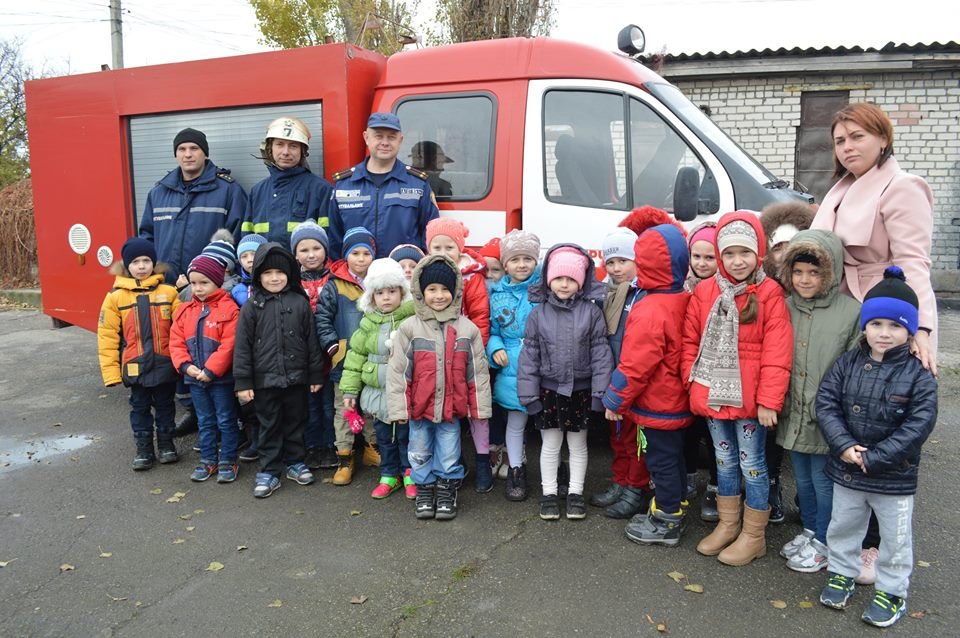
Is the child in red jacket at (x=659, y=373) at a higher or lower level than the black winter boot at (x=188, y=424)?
higher

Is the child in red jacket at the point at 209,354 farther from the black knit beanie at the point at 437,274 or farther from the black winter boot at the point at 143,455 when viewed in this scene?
the black knit beanie at the point at 437,274

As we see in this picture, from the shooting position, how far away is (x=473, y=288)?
4.09m

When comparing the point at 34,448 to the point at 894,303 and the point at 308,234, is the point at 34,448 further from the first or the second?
the point at 894,303

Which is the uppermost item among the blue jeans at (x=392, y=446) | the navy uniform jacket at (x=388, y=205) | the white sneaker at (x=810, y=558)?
the navy uniform jacket at (x=388, y=205)

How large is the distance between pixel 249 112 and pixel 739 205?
3.55 metres

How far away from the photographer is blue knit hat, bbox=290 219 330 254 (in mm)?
4387

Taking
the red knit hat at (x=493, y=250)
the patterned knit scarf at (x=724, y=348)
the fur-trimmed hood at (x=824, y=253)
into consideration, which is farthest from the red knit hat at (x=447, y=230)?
the fur-trimmed hood at (x=824, y=253)

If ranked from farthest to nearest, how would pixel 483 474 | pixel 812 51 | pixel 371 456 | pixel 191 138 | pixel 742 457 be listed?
pixel 812 51 → pixel 191 138 → pixel 371 456 → pixel 483 474 → pixel 742 457

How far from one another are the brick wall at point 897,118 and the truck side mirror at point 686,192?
822 centimetres

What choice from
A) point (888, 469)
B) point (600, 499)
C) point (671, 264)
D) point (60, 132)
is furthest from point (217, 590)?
point (60, 132)

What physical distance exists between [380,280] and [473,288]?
543mm

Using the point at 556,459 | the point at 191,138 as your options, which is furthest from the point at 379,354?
the point at 191,138

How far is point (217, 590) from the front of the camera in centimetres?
314

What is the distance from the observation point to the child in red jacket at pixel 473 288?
4.05 metres
